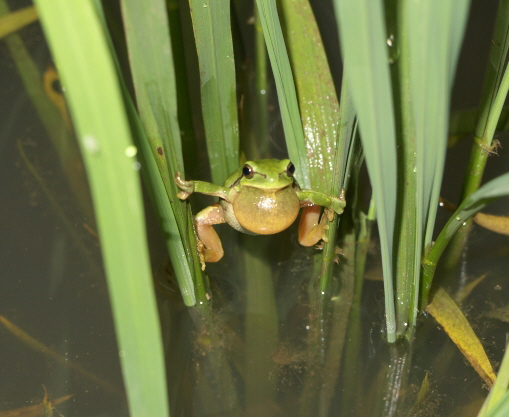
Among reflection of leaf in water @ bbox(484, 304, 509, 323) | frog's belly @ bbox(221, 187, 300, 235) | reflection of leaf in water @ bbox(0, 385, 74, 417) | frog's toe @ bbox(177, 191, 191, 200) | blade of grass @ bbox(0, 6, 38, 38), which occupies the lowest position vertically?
reflection of leaf in water @ bbox(484, 304, 509, 323)

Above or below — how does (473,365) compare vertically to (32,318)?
below

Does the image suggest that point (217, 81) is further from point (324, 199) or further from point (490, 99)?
point (490, 99)

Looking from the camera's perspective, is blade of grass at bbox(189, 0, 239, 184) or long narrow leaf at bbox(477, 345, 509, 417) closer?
long narrow leaf at bbox(477, 345, 509, 417)

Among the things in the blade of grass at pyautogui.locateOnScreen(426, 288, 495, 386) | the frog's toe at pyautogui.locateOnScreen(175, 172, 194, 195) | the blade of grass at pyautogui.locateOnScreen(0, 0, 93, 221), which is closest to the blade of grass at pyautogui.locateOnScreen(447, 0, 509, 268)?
the blade of grass at pyautogui.locateOnScreen(426, 288, 495, 386)

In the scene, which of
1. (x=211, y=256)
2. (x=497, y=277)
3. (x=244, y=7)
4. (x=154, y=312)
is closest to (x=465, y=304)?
(x=497, y=277)

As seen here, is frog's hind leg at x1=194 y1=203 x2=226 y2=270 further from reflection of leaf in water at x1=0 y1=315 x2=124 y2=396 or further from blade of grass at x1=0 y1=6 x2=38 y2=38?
blade of grass at x1=0 y1=6 x2=38 y2=38

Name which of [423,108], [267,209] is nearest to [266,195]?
[267,209]

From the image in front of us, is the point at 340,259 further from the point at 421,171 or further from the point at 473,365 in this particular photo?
the point at 421,171
